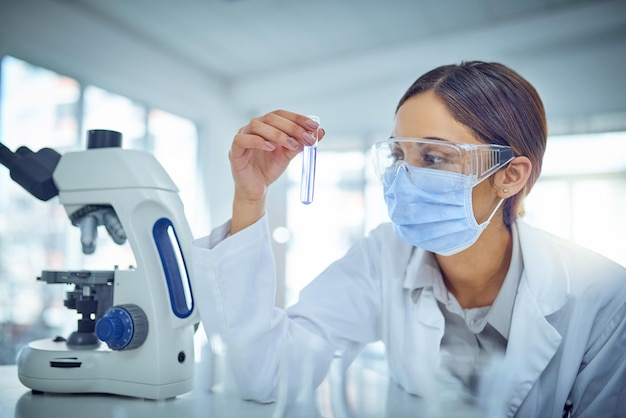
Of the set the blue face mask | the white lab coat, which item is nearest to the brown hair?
the blue face mask

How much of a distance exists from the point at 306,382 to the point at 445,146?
0.58 meters

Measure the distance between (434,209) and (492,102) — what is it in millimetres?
260

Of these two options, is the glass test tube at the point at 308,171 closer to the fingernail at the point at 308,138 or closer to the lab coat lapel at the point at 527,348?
the fingernail at the point at 308,138

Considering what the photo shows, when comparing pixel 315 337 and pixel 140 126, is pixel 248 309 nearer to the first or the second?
pixel 315 337

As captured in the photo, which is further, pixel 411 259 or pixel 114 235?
pixel 411 259

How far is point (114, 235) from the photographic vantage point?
1.01 m

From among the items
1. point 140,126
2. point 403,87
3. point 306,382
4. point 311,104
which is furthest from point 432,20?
point 306,382

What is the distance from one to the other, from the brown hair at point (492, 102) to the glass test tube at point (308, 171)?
0.30 metres

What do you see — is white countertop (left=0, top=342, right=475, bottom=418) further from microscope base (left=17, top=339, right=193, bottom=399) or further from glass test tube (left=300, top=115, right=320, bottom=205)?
glass test tube (left=300, top=115, right=320, bottom=205)

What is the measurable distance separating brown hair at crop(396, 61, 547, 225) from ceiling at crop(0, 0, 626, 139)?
290 centimetres

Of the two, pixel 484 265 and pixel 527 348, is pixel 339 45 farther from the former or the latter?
pixel 527 348

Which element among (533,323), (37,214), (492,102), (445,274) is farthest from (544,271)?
(37,214)

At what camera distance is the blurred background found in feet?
11.8

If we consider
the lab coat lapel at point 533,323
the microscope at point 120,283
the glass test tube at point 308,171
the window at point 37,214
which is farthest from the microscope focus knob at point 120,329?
the window at point 37,214
